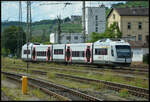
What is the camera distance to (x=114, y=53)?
1129 inches

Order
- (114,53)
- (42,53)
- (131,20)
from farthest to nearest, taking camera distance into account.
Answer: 1. (131,20)
2. (42,53)
3. (114,53)

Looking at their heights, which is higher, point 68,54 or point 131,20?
point 131,20

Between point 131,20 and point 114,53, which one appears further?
point 131,20

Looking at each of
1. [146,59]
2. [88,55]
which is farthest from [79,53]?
[146,59]

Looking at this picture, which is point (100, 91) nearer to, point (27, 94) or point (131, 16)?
point (27, 94)

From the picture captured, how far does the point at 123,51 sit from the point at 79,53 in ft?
22.1

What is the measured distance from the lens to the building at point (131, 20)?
188ft

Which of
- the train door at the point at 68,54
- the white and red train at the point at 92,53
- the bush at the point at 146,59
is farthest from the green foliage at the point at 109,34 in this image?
the train door at the point at 68,54

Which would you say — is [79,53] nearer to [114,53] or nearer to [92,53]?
[92,53]

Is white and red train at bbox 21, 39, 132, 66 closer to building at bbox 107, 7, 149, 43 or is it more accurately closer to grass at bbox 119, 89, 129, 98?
grass at bbox 119, 89, 129, 98

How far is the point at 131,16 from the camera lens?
200 ft

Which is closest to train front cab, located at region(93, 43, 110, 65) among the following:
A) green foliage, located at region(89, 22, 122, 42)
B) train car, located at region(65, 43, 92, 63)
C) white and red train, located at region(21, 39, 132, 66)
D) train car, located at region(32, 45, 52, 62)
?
white and red train, located at region(21, 39, 132, 66)

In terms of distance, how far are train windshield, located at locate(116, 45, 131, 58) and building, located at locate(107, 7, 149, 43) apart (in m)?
27.1

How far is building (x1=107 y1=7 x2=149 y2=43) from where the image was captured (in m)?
57.3
